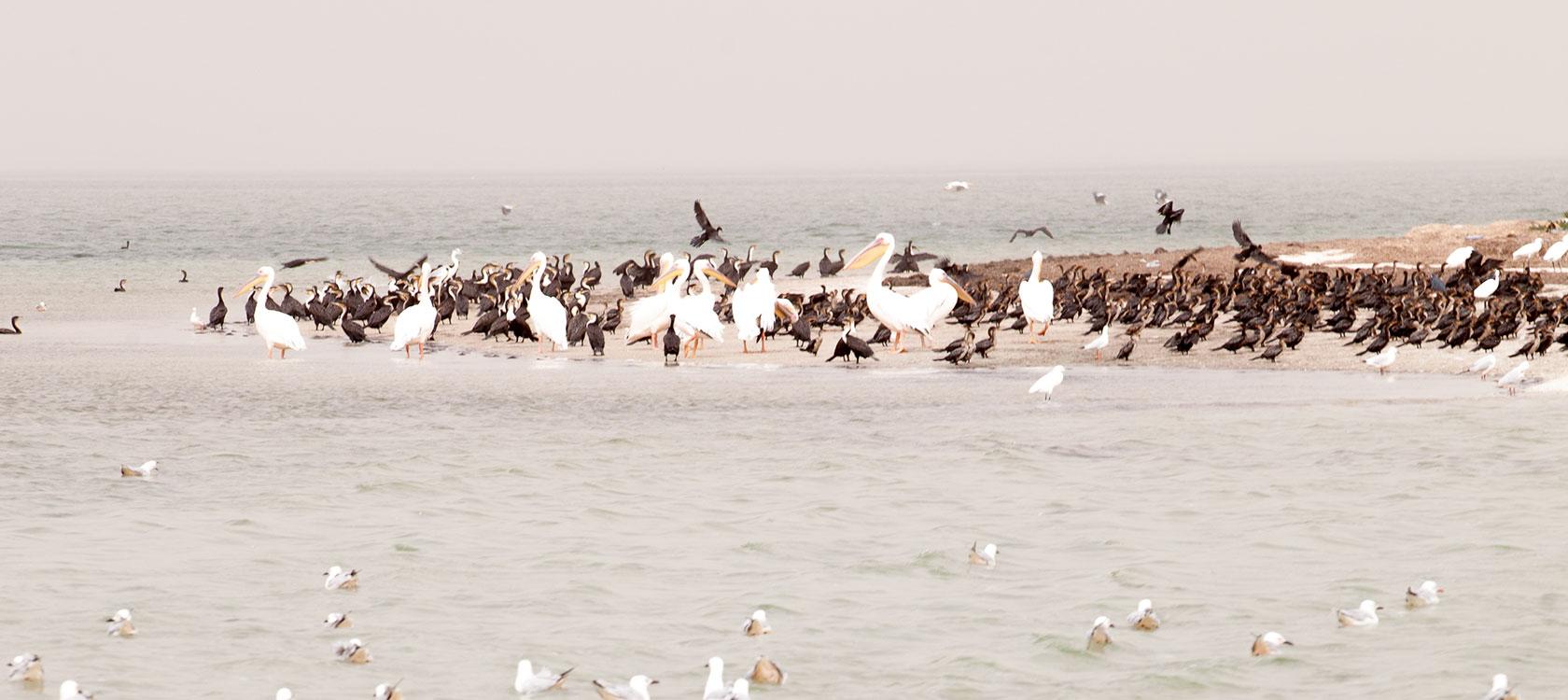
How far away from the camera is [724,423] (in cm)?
1620

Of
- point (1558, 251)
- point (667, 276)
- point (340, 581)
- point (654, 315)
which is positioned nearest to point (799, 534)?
point (340, 581)

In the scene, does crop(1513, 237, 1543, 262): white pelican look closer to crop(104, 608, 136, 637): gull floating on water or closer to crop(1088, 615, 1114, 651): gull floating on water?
crop(1088, 615, 1114, 651): gull floating on water

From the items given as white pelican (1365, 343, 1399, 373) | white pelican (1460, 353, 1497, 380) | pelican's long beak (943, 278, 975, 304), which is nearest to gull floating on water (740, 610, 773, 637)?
white pelican (1460, 353, 1497, 380)

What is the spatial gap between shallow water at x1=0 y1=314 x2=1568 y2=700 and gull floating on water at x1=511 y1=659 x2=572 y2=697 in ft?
0.33

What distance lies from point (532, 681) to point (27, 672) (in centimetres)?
232

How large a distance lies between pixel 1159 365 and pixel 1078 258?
1533cm

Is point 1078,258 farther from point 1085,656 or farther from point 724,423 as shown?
point 1085,656

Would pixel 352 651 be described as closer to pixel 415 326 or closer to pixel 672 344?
pixel 672 344

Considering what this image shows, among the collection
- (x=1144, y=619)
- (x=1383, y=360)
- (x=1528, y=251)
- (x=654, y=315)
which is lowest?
(x=654, y=315)

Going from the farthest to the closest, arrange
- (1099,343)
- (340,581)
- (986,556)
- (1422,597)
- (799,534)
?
(1099,343) → (799,534) → (986,556) → (340,581) → (1422,597)

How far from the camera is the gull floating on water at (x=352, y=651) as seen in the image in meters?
8.68

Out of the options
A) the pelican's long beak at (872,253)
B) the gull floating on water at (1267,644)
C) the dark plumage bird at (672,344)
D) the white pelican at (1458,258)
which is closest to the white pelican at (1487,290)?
the white pelican at (1458,258)

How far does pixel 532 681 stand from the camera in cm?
821

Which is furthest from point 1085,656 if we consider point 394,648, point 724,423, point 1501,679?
point 724,423
